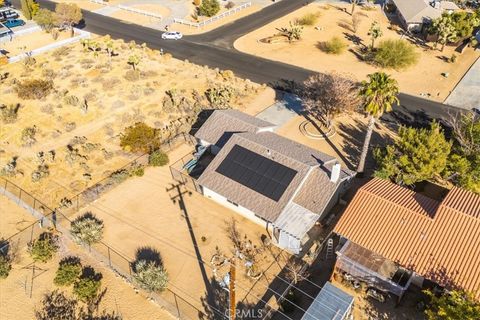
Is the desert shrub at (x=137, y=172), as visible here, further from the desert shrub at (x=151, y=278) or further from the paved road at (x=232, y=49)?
the paved road at (x=232, y=49)

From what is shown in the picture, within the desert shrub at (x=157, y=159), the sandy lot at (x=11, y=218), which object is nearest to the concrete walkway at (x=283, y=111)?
the desert shrub at (x=157, y=159)

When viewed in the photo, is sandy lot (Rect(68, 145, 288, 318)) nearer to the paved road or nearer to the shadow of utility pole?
the shadow of utility pole

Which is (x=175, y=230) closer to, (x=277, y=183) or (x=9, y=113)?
(x=277, y=183)

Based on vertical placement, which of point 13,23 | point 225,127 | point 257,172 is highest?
point 257,172

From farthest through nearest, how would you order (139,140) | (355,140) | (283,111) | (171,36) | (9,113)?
(171,36) → (283,111) → (9,113) → (355,140) → (139,140)

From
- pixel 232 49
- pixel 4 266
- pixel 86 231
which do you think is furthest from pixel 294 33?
pixel 4 266

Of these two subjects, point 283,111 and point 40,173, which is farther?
point 283,111
